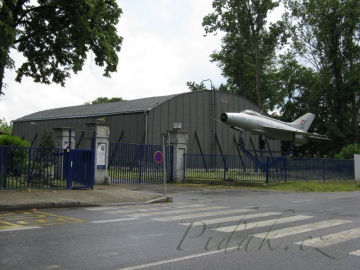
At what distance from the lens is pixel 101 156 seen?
19.3 metres

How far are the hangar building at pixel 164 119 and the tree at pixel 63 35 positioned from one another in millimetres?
7527

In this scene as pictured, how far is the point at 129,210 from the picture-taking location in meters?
11.4

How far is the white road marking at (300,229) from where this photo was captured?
7570 mm

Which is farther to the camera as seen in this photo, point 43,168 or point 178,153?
point 178,153

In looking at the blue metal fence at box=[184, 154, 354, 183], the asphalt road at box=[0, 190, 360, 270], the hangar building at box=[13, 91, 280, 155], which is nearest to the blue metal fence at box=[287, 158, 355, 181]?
the blue metal fence at box=[184, 154, 354, 183]

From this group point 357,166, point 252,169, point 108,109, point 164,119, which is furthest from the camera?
point 108,109

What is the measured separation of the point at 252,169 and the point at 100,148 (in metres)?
11.0

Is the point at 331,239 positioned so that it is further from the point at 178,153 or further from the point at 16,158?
the point at 178,153

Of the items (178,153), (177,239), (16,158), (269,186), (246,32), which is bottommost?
(269,186)

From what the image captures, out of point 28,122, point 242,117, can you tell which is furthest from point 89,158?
point 28,122

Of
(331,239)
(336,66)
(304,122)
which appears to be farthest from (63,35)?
(336,66)

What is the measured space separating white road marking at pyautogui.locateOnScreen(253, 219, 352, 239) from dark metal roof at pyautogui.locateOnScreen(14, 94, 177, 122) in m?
23.7

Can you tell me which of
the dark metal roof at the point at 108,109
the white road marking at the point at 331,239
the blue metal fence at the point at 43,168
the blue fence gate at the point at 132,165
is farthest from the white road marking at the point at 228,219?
the dark metal roof at the point at 108,109

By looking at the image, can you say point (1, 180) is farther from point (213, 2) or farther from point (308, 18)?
point (308, 18)
